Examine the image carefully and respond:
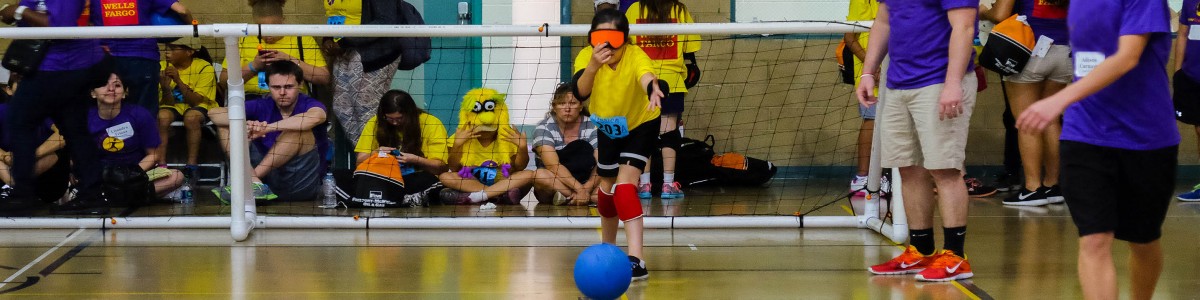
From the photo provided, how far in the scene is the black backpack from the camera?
373 inches

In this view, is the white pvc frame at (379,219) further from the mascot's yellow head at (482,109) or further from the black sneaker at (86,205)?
the mascot's yellow head at (482,109)

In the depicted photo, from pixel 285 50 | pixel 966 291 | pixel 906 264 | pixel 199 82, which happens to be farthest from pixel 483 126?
pixel 966 291

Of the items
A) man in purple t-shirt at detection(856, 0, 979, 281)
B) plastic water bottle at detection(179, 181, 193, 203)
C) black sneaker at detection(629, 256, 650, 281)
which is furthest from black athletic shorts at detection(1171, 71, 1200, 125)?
plastic water bottle at detection(179, 181, 193, 203)

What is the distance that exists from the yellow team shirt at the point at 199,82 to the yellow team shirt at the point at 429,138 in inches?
58.9

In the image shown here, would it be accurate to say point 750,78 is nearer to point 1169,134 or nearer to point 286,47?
point 286,47

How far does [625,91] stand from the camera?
542 cm

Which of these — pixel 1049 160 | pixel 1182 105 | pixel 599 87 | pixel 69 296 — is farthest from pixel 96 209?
pixel 1182 105

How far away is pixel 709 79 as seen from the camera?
10219 millimetres

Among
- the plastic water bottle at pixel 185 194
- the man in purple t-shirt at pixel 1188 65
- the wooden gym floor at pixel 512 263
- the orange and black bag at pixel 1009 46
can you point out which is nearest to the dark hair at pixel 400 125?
the wooden gym floor at pixel 512 263

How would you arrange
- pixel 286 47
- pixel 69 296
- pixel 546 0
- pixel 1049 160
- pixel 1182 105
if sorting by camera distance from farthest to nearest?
pixel 546 0 < pixel 286 47 < pixel 1049 160 < pixel 1182 105 < pixel 69 296

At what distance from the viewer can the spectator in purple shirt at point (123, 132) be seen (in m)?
8.48

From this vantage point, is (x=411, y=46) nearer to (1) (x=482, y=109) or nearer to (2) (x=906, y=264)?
(1) (x=482, y=109)

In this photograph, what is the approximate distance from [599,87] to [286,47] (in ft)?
14.8

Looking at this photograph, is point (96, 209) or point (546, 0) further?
point (546, 0)
